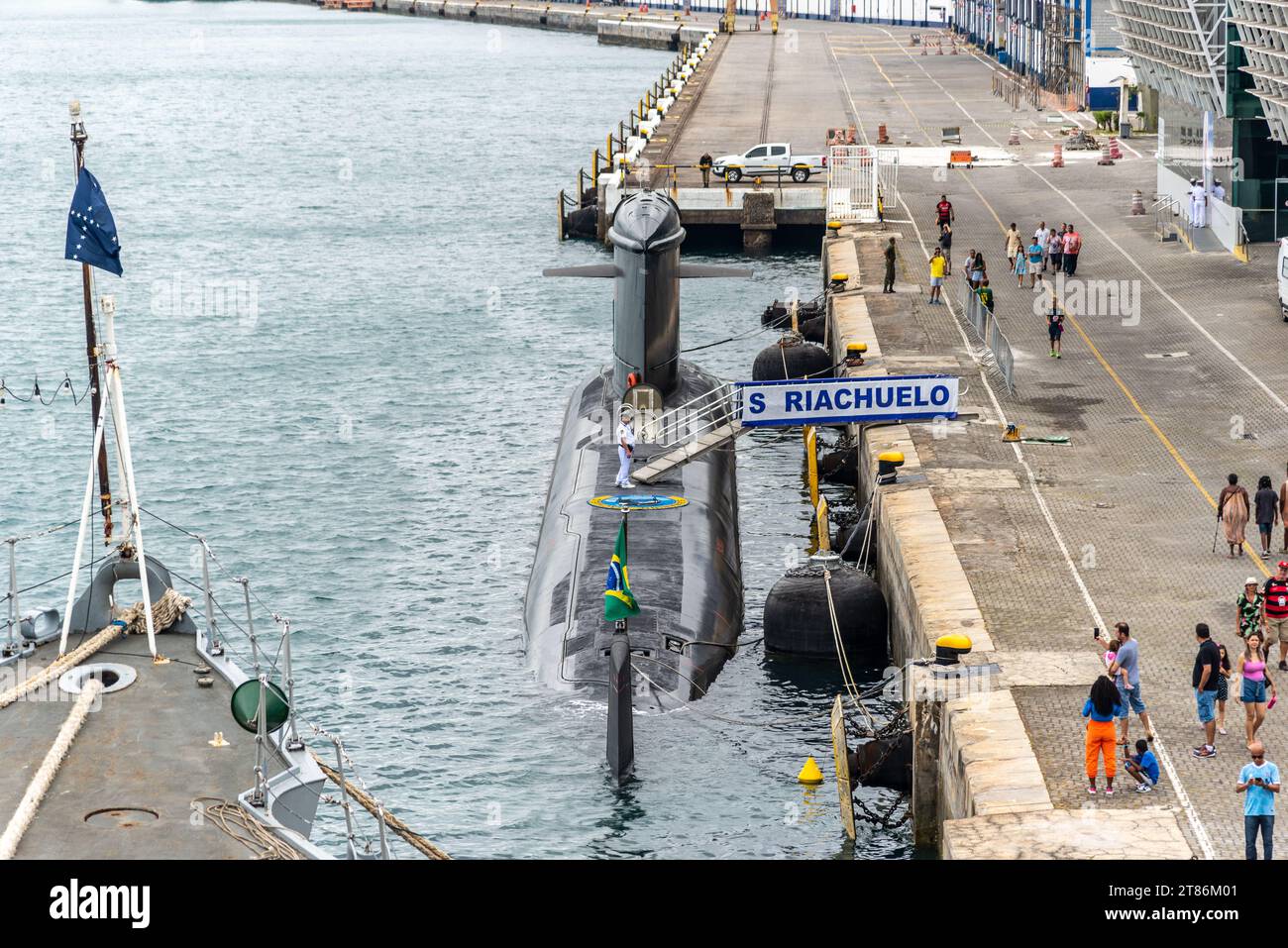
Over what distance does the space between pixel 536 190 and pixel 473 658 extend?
75.3 metres

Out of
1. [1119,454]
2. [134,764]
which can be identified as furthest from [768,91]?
[134,764]

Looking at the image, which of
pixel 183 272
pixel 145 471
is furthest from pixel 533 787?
pixel 183 272

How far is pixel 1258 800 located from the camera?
2230cm

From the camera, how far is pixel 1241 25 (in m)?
60.8

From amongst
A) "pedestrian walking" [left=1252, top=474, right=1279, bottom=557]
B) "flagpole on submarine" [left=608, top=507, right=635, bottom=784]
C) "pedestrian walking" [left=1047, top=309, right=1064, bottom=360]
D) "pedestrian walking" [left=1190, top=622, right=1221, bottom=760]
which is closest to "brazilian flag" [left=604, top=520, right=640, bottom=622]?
"flagpole on submarine" [left=608, top=507, right=635, bottom=784]

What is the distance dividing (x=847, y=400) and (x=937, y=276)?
16554mm

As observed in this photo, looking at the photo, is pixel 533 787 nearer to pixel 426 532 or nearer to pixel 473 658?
pixel 473 658

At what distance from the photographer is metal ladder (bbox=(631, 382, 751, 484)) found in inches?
1599

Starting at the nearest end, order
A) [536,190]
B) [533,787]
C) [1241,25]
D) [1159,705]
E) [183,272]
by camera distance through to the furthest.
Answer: [1159,705] < [533,787] < [1241,25] < [183,272] < [536,190]

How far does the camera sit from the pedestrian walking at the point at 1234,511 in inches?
1356

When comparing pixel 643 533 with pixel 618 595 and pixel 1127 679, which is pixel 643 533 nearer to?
pixel 618 595

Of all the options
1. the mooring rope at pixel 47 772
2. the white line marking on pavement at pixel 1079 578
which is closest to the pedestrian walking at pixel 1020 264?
the white line marking on pavement at pixel 1079 578

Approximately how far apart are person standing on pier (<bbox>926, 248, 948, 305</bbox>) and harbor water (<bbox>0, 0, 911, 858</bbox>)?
828cm
